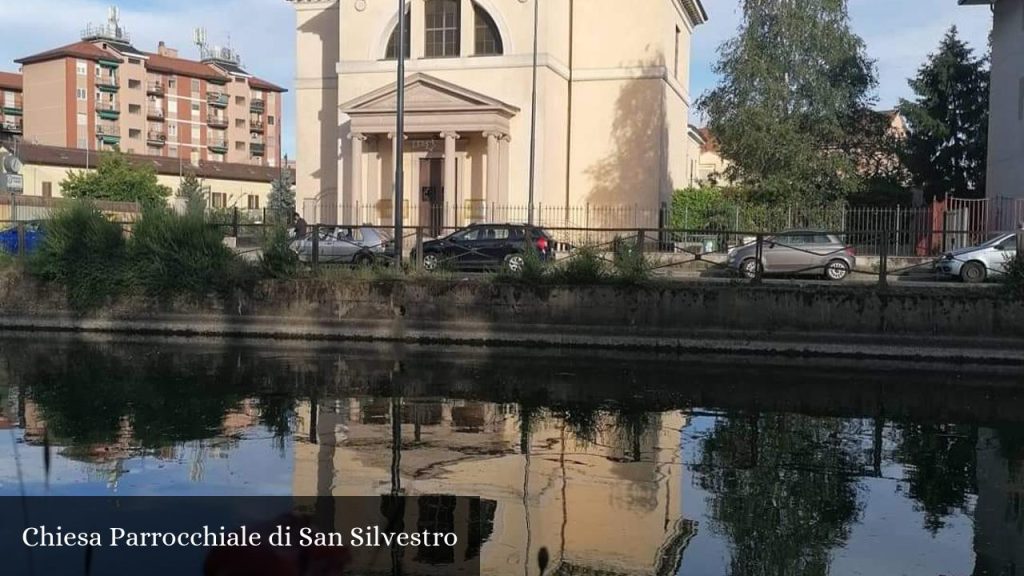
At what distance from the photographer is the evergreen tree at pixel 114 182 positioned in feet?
221

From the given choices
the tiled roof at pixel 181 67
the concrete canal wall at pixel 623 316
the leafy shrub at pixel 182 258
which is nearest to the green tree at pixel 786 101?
the concrete canal wall at pixel 623 316

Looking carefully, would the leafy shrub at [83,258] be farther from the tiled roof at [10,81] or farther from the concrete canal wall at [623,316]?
the tiled roof at [10,81]

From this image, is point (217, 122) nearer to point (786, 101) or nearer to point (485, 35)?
point (485, 35)

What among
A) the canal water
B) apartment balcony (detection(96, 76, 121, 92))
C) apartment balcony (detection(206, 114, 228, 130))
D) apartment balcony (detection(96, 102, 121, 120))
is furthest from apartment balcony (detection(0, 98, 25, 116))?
the canal water

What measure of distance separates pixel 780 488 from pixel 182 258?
15068mm

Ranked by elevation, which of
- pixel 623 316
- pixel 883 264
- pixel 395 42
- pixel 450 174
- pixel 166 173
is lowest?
pixel 623 316

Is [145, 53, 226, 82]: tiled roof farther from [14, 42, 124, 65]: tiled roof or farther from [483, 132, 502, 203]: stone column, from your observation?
[483, 132, 502, 203]: stone column

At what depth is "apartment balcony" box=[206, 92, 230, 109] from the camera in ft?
347

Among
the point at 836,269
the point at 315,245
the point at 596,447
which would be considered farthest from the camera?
the point at 836,269

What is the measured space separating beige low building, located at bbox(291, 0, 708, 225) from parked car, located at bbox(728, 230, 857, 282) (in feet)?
44.9

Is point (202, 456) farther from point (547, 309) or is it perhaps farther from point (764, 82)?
point (764, 82)

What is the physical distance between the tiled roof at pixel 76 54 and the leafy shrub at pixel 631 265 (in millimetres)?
88283

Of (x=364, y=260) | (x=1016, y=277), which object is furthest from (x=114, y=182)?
(x=1016, y=277)

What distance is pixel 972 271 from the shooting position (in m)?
24.2
